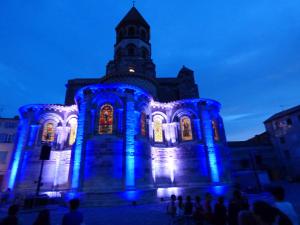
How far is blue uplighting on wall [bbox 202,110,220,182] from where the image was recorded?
67.7 feet

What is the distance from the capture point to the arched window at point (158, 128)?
75.2 feet

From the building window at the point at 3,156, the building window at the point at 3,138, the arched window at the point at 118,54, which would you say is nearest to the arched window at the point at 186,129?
the arched window at the point at 118,54

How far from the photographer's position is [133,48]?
31.4m

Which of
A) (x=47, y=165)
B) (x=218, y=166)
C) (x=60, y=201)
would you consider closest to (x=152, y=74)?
(x=218, y=166)

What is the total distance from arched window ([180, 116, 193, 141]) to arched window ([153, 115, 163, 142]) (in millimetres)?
2480

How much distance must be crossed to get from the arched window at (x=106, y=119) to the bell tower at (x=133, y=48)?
34.5ft

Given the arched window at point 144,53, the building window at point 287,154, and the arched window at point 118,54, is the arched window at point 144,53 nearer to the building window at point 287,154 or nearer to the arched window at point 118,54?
the arched window at point 118,54

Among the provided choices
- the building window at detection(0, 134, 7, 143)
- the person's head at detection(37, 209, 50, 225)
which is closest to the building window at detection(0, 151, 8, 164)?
the building window at detection(0, 134, 7, 143)

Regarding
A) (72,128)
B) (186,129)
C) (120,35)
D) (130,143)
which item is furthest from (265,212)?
(120,35)

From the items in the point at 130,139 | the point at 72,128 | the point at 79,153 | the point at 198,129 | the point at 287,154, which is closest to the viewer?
the point at 79,153

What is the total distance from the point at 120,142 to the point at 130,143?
921 mm

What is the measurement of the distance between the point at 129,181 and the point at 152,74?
1760 centimetres

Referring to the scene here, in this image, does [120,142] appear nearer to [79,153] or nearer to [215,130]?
[79,153]

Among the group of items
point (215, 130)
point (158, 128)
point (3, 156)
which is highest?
point (158, 128)
